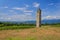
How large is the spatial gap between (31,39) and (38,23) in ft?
34.3

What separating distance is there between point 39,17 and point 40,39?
10358mm

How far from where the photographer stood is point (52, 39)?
372 inches

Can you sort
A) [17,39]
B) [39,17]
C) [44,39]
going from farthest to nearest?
[39,17] < [17,39] < [44,39]

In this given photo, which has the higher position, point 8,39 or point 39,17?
point 39,17

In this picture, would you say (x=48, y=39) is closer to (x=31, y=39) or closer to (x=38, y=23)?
(x=31, y=39)

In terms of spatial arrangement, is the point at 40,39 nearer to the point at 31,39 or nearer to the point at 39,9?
the point at 31,39

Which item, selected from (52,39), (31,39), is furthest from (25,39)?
(52,39)

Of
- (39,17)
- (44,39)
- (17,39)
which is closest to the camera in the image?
(44,39)

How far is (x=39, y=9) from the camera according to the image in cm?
1984

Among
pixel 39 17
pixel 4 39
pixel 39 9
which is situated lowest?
pixel 4 39

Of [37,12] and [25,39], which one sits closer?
[25,39]

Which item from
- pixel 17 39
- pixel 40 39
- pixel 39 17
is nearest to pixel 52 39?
pixel 40 39

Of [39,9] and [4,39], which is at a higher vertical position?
[39,9]

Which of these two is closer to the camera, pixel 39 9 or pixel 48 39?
pixel 48 39
